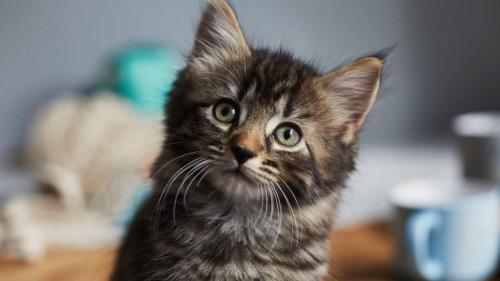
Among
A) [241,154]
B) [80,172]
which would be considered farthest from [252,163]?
[80,172]

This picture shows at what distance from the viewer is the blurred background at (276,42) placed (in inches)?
61.4

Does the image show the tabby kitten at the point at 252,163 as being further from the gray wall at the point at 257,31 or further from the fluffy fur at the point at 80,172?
the gray wall at the point at 257,31

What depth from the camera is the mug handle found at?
99 centimetres

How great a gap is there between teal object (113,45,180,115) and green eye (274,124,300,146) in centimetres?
86

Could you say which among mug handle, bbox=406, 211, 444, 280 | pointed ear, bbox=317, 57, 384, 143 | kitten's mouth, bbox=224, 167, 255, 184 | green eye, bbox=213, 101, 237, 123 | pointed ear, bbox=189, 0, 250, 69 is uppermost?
pointed ear, bbox=189, 0, 250, 69

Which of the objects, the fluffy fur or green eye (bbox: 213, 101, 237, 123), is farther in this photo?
the fluffy fur

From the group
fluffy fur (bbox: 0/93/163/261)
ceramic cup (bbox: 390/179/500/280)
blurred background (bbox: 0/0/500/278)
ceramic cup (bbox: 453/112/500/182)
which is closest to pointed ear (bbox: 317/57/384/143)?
ceramic cup (bbox: 390/179/500/280)

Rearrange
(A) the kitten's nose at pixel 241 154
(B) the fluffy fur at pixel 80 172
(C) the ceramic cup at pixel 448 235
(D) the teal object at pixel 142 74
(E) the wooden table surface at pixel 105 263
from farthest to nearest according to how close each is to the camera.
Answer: (D) the teal object at pixel 142 74
(B) the fluffy fur at pixel 80 172
(E) the wooden table surface at pixel 105 263
(C) the ceramic cup at pixel 448 235
(A) the kitten's nose at pixel 241 154

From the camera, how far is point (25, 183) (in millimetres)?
1556

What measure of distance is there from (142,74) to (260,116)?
909mm

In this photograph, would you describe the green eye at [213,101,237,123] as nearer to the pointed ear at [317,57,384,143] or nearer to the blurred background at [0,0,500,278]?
the pointed ear at [317,57,384,143]

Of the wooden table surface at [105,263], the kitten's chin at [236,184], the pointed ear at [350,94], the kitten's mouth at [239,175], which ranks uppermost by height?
the pointed ear at [350,94]

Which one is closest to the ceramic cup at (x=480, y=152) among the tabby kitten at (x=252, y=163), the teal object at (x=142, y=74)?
the tabby kitten at (x=252, y=163)

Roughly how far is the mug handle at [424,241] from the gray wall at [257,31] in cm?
59
